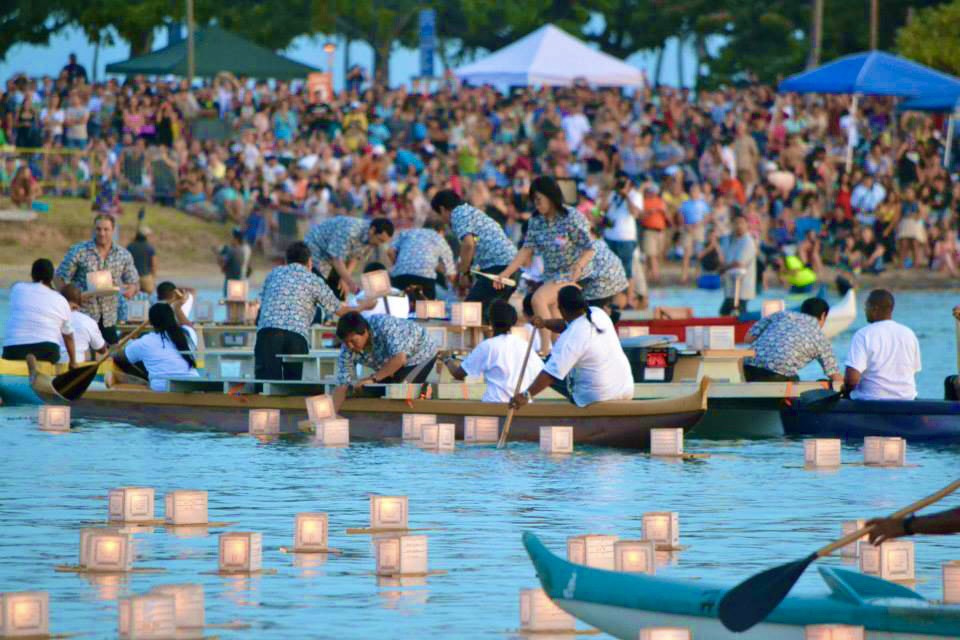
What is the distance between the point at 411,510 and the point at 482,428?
10.6 feet

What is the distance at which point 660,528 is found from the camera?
38.9ft

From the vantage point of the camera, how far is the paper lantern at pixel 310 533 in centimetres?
1173

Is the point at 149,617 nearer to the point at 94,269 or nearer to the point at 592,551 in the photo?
the point at 592,551

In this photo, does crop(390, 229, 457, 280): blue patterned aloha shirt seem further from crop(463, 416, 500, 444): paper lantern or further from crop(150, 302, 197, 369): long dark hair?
crop(463, 416, 500, 444): paper lantern

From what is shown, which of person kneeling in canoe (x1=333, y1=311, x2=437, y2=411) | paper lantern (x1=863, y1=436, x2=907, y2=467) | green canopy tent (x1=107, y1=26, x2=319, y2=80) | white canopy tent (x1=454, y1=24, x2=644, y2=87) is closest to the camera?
paper lantern (x1=863, y1=436, x2=907, y2=467)

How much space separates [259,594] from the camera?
1062 centimetres

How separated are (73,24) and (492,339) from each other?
39.0m

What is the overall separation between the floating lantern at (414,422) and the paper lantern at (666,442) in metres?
1.75

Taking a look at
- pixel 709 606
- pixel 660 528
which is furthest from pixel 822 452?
pixel 709 606

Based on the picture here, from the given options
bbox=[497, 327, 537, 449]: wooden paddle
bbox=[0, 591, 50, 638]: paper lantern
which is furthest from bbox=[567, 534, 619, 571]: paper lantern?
bbox=[497, 327, 537, 449]: wooden paddle

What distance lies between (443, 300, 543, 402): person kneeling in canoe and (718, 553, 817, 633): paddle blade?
8030 millimetres

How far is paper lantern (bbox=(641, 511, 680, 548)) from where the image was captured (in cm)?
1183

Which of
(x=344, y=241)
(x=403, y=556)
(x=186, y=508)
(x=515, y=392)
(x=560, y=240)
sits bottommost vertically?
(x=403, y=556)

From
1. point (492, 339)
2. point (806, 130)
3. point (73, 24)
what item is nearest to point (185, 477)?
point (492, 339)
